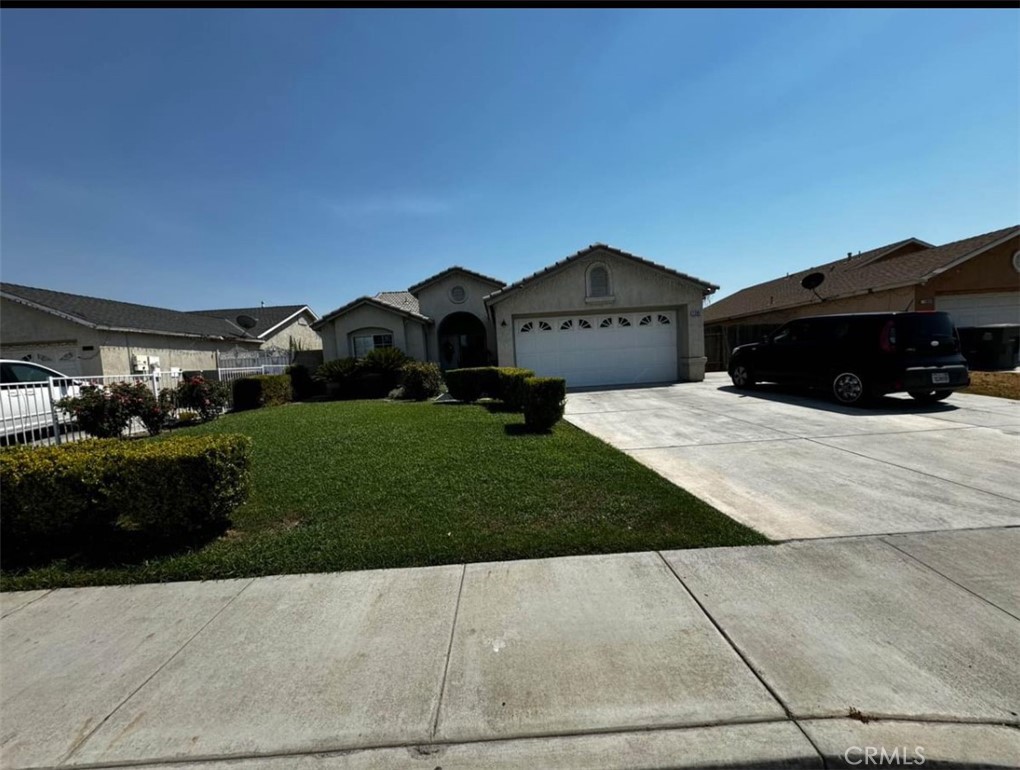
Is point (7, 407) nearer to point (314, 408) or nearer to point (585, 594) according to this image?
point (314, 408)

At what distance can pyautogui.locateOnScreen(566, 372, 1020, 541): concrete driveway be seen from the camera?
162 inches

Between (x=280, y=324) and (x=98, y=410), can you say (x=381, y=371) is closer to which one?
(x=98, y=410)

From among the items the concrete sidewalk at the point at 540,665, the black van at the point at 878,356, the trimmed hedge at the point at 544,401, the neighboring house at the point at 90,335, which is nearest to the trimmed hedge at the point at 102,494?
the concrete sidewalk at the point at 540,665

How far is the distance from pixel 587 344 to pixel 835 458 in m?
10.1

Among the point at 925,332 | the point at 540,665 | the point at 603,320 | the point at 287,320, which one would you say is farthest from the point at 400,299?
the point at 540,665

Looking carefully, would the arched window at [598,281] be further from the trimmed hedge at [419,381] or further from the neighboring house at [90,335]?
the neighboring house at [90,335]

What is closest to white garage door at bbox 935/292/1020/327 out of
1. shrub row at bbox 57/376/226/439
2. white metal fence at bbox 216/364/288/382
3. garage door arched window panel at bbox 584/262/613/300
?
garage door arched window panel at bbox 584/262/613/300

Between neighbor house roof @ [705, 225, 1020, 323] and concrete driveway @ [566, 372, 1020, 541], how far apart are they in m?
8.85

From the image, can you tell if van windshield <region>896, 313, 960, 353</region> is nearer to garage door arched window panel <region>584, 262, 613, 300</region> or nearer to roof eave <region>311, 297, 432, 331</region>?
garage door arched window panel <region>584, 262, 613, 300</region>

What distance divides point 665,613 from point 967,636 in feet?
5.21

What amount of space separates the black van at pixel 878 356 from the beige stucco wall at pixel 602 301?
4646 millimetres

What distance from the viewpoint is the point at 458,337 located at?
23.2m

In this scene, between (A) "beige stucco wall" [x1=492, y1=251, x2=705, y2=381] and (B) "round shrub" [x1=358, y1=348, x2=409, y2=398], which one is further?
(B) "round shrub" [x1=358, y1=348, x2=409, y2=398]

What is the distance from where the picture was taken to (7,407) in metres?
7.27
